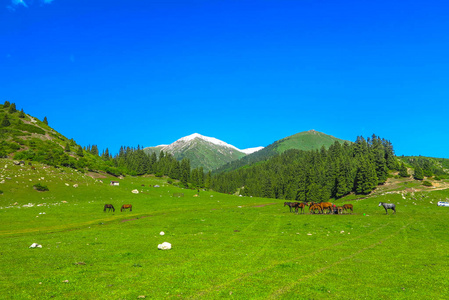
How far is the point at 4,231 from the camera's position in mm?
33750

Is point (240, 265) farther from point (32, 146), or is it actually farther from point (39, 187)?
point (32, 146)

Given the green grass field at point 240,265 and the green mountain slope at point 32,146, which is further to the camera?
the green mountain slope at point 32,146

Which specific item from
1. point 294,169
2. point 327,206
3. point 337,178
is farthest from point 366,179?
point 327,206

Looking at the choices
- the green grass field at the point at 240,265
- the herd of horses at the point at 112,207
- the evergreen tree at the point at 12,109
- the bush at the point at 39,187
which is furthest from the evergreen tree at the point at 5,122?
the green grass field at the point at 240,265

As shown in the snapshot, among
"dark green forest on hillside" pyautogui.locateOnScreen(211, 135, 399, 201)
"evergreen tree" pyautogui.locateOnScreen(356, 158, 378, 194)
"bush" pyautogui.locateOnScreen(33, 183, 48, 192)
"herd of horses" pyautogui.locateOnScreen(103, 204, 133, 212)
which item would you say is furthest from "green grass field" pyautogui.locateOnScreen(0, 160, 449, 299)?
"dark green forest on hillside" pyautogui.locateOnScreen(211, 135, 399, 201)

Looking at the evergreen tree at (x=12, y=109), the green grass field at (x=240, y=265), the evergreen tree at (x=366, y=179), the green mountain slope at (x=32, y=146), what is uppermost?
the evergreen tree at (x=12, y=109)

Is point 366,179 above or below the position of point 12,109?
below

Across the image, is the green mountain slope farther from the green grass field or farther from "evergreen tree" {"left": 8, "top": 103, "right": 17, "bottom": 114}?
the green grass field

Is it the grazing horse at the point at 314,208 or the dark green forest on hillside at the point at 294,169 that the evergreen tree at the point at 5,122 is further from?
the grazing horse at the point at 314,208

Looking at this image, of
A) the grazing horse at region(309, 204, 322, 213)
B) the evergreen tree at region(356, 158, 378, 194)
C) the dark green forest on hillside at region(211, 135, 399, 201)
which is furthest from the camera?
the dark green forest on hillside at region(211, 135, 399, 201)

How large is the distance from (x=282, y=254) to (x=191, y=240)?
9.91 meters

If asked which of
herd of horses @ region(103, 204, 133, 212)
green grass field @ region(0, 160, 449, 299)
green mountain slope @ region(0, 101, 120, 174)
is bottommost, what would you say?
green grass field @ region(0, 160, 449, 299)

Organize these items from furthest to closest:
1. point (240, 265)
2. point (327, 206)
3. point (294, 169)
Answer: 1. point (294, 169)
2. point (327, 206)
3. point (240, 265)

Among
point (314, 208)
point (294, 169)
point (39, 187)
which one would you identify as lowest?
point (314, 208)
